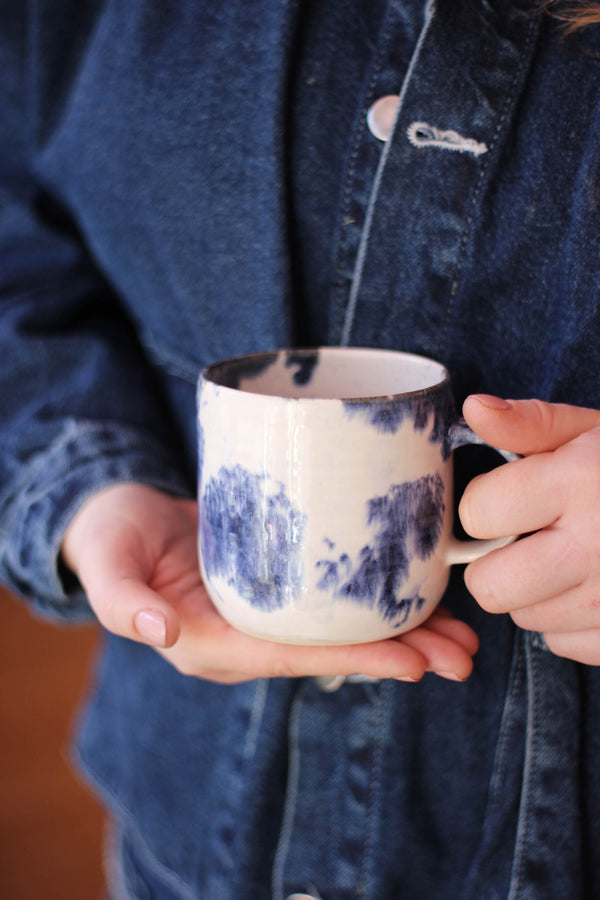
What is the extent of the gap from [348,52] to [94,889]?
62.4 inches

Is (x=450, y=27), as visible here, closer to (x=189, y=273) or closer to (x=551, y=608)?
(x=189, y=273)

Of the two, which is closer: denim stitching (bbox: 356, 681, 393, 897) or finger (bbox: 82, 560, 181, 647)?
finger (bbox: 82, 560, 181, 647)

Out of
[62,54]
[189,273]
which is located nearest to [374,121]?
[189,273]

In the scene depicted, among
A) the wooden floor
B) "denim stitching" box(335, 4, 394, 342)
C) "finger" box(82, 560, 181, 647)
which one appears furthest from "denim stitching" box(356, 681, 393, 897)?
the wooden floor

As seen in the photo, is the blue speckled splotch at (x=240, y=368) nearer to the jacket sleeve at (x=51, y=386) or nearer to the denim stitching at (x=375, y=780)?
the jacket sleeve at (x=51, y=386)

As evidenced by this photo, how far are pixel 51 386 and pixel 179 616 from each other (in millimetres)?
315

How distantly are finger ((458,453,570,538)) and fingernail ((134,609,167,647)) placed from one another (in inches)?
7.9

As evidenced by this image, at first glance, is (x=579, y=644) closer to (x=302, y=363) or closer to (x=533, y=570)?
(x=533, y=570)

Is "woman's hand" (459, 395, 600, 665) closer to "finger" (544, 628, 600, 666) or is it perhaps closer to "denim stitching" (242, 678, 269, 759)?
"finger" (544, 628, 600, 666)

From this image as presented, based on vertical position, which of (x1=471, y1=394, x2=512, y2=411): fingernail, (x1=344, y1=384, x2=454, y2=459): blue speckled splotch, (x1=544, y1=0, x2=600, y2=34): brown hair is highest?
(x1=544, y1=0, x2=600, y2=34): brown hair

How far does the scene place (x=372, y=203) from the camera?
A: 19.8 inches

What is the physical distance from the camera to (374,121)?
0.49m

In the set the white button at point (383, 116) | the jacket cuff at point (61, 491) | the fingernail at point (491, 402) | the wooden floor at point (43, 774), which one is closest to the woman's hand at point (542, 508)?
the fingernail at point (491, 402)

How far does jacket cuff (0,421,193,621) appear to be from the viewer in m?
0.60
